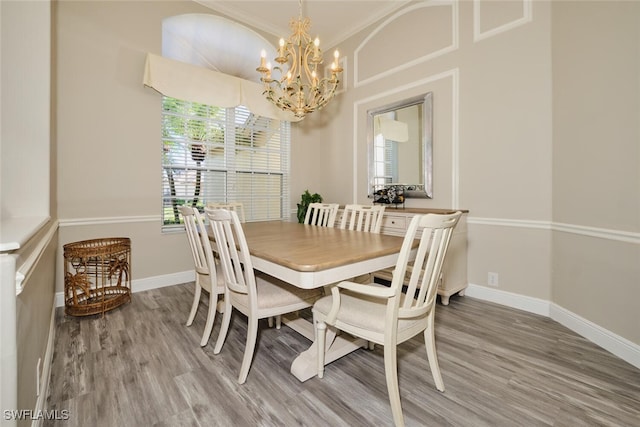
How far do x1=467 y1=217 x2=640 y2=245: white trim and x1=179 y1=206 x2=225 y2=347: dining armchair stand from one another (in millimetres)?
2463

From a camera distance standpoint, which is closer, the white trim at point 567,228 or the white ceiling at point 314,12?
the white trim at point 567,228

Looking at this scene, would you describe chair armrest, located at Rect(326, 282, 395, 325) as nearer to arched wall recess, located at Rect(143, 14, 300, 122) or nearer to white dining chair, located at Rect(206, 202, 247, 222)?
white dining chair, located at Rect(206, 202, 247, 222)

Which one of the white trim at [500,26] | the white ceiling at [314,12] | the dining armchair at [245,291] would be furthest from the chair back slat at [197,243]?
the white trim at [500,26]

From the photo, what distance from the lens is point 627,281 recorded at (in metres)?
1.83

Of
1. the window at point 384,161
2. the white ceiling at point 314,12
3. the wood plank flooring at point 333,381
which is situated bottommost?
the wood plank flooring at point 333,381

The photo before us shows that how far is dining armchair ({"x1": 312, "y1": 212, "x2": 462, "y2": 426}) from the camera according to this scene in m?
1.25

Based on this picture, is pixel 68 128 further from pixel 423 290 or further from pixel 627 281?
pixel 627 281

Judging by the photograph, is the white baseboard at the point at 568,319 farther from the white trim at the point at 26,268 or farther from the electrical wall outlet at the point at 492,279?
the white trim at the point at 26,268

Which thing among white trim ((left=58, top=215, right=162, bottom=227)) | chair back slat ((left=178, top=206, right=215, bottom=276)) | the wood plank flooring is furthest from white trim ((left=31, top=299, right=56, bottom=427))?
white trim ((left=58, top=215, right=162, bottom=227))

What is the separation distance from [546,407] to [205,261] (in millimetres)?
2168

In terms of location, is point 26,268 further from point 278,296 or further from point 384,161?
point 384,161

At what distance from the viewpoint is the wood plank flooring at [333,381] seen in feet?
4.48

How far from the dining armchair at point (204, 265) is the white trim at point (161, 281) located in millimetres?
1152

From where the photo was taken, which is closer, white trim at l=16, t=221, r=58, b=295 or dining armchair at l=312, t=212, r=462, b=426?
white trim at l=16, t=221, r=58, b=295
